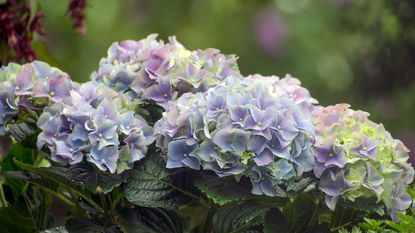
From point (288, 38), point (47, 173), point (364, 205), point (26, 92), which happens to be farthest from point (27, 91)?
point (288, 38)

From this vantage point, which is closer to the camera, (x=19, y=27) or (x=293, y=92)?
(x=293, y=92)

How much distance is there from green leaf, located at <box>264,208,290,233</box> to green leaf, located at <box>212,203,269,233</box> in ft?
0.08

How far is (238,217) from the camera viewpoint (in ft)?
5.70

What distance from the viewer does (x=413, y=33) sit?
402 cm

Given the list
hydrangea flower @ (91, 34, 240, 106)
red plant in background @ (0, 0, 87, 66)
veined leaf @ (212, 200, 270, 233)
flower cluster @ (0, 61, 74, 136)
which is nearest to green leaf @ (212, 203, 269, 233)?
veined leaf @ (212, 200, 270, 233)

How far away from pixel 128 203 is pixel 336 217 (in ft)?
1.33

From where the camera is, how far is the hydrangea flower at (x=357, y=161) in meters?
1.68

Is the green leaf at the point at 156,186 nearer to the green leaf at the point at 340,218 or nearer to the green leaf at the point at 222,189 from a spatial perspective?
the green leaf at the point at 222,189

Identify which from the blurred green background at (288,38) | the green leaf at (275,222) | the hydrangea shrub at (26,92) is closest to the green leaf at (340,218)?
the green leaf at (275,222)

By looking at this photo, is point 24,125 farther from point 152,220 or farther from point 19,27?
point 19,27

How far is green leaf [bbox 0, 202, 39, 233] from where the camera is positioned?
1.87 m

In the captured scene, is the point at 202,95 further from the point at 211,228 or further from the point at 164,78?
the point at 211,228

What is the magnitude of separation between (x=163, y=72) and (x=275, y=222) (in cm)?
36

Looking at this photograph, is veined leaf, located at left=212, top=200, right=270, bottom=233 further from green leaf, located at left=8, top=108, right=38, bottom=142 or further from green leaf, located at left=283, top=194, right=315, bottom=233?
green leaf, located at left=8, top=108, right=38, bottom=142
